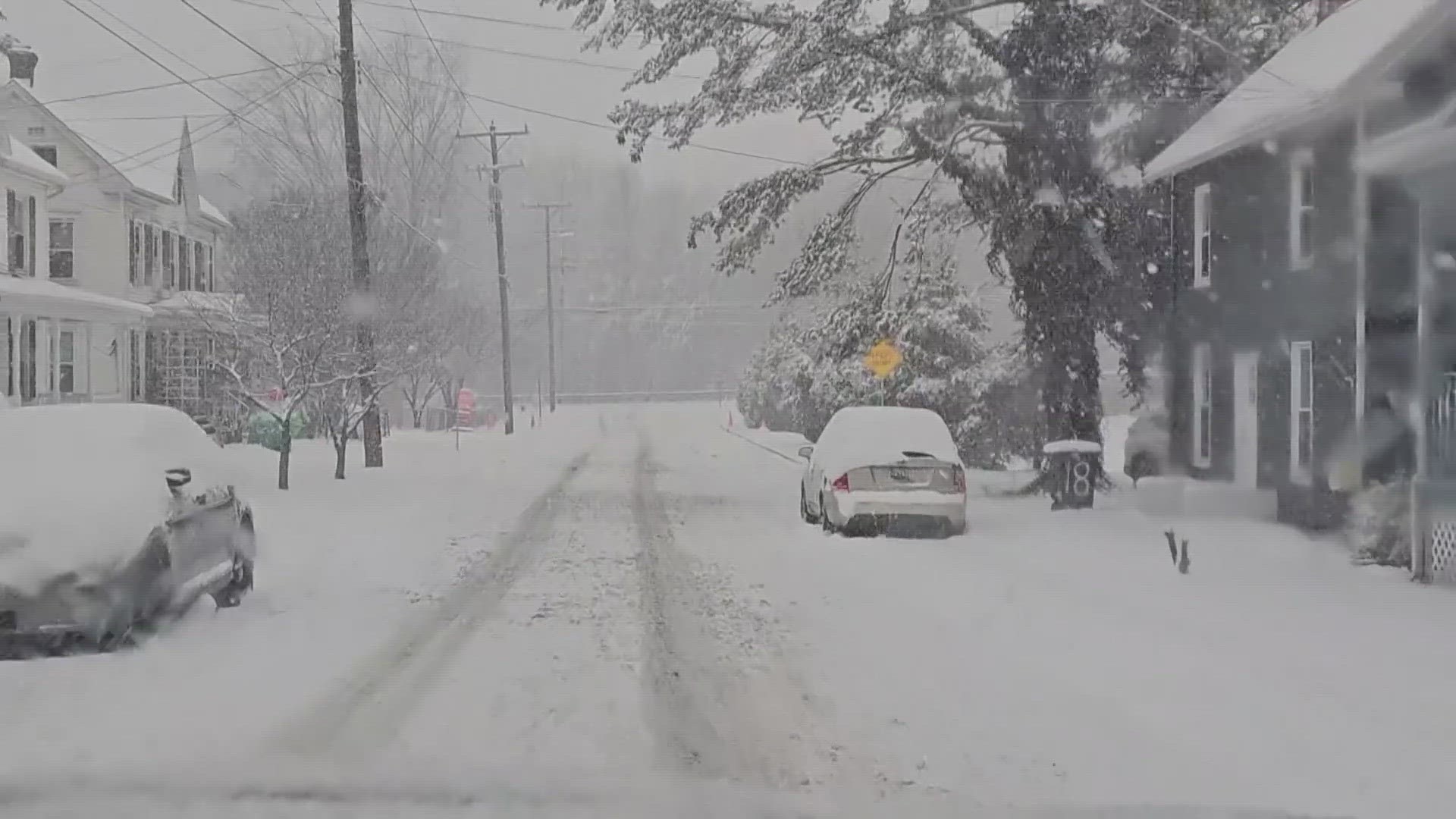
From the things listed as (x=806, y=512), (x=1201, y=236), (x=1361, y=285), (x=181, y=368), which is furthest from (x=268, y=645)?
(x=181, y=368)

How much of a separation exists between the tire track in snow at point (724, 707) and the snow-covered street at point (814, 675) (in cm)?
3

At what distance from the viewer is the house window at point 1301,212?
725 inches

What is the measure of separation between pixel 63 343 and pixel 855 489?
2460 cm

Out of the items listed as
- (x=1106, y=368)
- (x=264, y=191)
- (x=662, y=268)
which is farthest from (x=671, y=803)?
(x=662, y=268)

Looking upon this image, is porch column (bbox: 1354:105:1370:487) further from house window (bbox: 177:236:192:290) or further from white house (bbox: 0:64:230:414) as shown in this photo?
house window (bbox: 177:236:192:290)

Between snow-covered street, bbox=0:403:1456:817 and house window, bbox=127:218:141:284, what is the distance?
23.0 metres

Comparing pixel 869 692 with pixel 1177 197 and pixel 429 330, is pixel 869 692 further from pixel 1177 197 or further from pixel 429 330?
pixel 429 330

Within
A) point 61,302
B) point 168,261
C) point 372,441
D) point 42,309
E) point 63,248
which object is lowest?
point 372,441

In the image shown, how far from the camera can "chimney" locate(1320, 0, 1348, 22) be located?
22.3 metres

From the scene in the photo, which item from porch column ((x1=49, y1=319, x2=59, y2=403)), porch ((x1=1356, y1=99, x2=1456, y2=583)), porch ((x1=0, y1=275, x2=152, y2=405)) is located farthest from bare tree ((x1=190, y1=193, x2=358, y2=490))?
porch ((x1=1356, y1=99, x2=1456, y2=583))

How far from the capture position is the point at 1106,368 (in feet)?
200

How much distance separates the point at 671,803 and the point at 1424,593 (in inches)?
347

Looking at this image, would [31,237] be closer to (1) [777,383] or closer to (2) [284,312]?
(2) [284,312]

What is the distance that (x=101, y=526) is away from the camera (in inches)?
345
